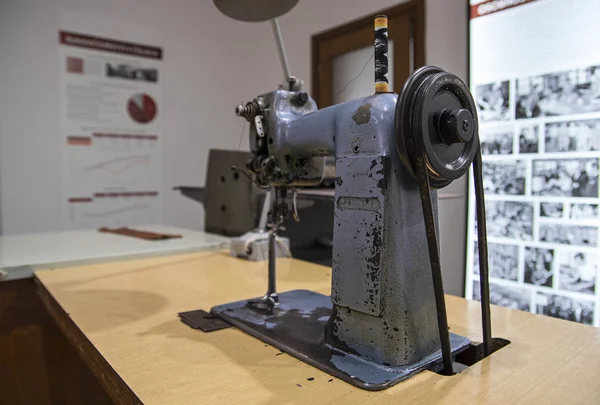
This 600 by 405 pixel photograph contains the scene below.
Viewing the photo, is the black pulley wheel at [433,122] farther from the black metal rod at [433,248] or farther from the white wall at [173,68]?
the white wall at [173,68]

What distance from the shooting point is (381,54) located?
0.66 metres

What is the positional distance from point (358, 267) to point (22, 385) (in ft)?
3.54

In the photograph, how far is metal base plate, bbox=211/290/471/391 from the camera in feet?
1.95

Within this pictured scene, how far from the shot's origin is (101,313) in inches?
34.8

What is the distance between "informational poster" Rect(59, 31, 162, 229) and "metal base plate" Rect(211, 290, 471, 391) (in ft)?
8.30

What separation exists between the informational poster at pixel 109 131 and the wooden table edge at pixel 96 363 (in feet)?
7.32

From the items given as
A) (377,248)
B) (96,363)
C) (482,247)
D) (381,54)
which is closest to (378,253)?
(377,248)

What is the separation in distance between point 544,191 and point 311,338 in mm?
1517

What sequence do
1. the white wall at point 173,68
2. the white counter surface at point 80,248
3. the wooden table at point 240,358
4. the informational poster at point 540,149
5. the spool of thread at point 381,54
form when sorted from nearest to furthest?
the wooden table at point 240,358 < the spool of thread at point 381,54 < the white counter surface at point 80,248 < the informational poster at point 540,149 < the white wall at point 173,68

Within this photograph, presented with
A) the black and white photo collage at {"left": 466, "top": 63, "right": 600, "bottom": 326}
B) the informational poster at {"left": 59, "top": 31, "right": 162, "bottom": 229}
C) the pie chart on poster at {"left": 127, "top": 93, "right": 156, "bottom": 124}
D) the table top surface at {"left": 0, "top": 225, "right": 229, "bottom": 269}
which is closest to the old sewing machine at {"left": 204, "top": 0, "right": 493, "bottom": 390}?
the table top surface at {"left": 0, "top": 225, "right": 229, "bottom": 269}

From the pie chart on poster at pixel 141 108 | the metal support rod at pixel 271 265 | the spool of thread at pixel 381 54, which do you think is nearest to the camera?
the spool of thread at pixel 381 54

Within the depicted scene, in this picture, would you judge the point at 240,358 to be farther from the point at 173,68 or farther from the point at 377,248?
the point at 173,68

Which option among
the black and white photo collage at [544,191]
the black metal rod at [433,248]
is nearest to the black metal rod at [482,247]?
the black metal rod at [433,248]

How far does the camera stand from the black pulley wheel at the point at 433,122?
1.93 feet
